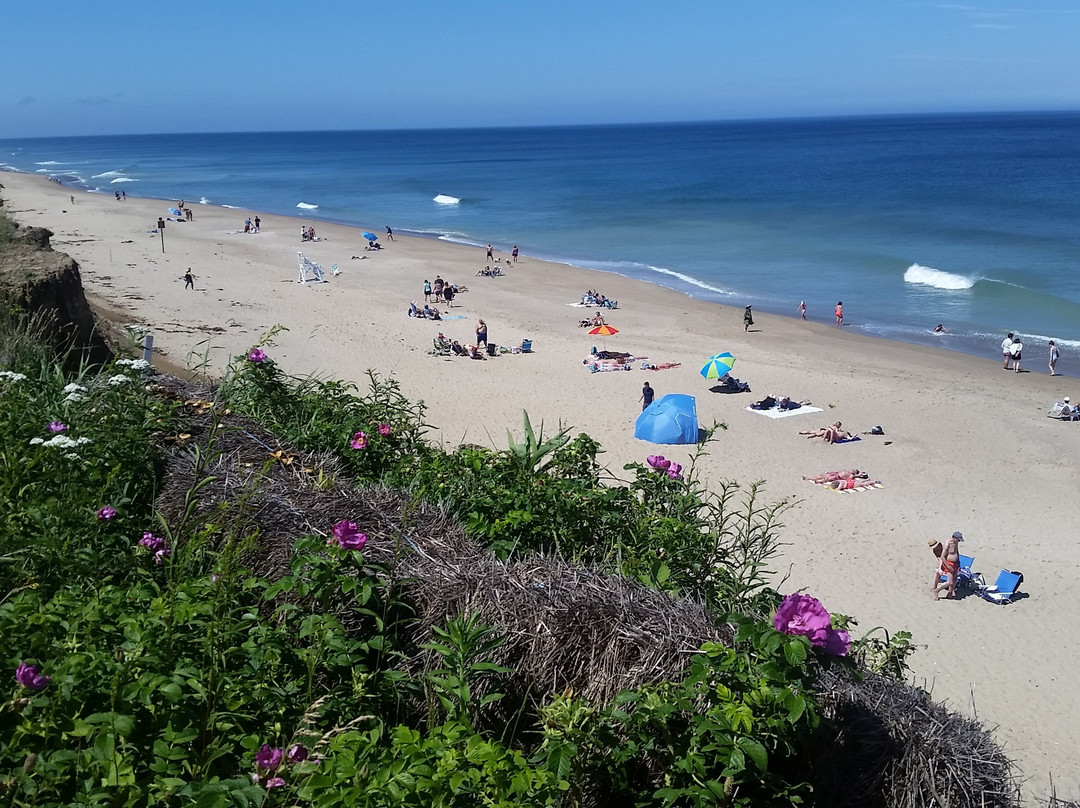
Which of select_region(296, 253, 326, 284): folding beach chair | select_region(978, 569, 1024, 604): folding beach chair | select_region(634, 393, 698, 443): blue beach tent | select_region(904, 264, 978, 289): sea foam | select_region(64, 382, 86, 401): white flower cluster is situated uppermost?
select_region(64, 382, 86, 401): white flower cluster

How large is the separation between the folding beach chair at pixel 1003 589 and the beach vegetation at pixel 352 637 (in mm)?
7871

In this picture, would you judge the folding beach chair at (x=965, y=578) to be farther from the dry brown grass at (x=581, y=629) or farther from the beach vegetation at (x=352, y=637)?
the dry brown grass at (x=581, y=629)

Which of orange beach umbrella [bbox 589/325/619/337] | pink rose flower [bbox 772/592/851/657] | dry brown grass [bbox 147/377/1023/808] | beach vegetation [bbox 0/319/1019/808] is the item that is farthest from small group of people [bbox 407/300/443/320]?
pink rose flower [bbox 772/592/851/657]

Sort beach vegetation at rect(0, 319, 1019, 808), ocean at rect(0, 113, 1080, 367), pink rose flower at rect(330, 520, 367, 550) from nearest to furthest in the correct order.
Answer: beach vegetation at rect(0, 319, 1019, 808) < pink rose flower at rect(330, 520, 367, 550) < ocean at rect(0, 113, 1080, 367)

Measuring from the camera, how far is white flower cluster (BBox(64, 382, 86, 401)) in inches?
157

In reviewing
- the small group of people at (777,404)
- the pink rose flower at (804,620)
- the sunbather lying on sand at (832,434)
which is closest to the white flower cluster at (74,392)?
the pink rose flower at (804,620)

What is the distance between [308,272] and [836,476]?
21422 mm

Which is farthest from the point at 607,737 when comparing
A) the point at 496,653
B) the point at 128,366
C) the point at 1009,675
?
the point at 1009,675

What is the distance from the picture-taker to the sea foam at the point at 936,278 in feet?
104

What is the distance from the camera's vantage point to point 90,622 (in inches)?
95.7

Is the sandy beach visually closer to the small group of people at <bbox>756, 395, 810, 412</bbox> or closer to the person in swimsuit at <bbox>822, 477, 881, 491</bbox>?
the person in swimsuit at <bbox>822, 477, 881, 491</bbox>

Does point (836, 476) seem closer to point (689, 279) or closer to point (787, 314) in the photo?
point (787, 314)

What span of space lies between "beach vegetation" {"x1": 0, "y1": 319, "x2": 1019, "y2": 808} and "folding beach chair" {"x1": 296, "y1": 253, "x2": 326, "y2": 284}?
2620 centimetres

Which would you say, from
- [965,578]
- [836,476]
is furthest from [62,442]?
[836,476]
